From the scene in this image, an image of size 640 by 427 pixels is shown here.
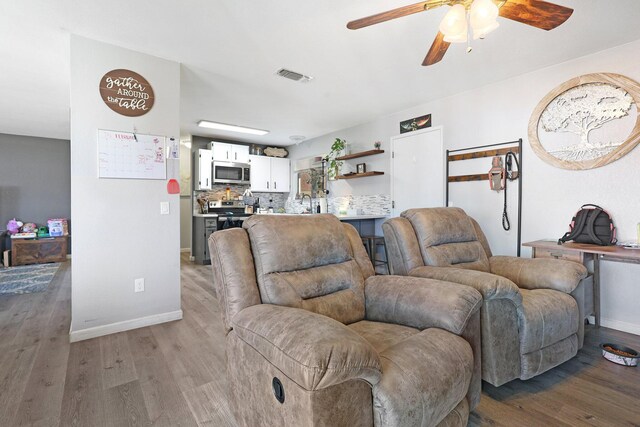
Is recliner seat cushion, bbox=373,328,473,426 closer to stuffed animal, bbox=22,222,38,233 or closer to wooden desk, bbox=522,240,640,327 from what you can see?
wooden desk, bbox=522,240,640,327

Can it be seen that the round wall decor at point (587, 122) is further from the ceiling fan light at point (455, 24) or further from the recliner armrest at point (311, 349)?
the recliner armrest at point (311, 349)

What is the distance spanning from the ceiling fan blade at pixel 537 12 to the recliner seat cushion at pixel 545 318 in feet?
5.23

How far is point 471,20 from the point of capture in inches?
63.8

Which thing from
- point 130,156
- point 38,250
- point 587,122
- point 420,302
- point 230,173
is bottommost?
point 38,250

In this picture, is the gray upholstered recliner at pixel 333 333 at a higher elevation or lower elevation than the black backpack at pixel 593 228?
lower

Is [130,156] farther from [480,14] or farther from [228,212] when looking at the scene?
[228,212]

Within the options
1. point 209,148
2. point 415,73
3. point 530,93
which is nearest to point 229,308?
point 415,73

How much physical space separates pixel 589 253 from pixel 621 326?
809mm

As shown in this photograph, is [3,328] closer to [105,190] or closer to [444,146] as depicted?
[105,190]

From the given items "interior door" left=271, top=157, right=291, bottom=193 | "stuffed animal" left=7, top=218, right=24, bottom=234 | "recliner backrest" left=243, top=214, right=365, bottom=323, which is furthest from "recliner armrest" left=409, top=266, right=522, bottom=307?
"stuffed animal" left=7, top=218, right=24, bottom=234

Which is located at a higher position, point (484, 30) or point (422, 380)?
point (484, 30)

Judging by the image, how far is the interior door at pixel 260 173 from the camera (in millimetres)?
6418

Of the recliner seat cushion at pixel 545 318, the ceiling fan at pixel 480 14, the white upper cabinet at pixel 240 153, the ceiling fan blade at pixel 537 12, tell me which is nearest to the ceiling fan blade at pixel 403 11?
the ceiling fan at pixel 480 14

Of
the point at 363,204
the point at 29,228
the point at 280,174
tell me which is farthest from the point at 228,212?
the point at 29,228
